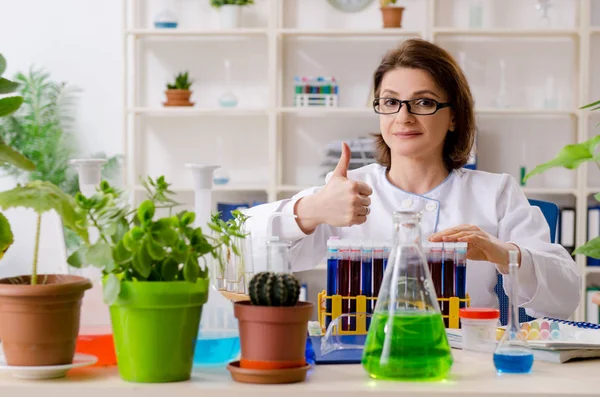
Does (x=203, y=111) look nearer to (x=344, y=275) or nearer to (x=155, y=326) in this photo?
(x=344, y=275)

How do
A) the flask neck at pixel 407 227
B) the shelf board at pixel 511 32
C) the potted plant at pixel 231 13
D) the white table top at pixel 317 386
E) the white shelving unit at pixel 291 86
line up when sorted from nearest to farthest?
the white table top at pixel 317 386
the flask neck at pixel 407 227
the shelf board at pixel 511 32
the potted plant at pixel 231 13
the white shelving unit at pixel 291 86

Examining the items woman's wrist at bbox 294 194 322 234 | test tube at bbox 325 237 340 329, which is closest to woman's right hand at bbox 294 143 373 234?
woman's wrist at bbox 294 194 322 234

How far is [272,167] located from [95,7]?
1277 millimetres

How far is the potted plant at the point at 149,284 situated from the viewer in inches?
38.7

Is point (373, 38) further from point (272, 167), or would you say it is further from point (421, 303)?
point (421, 303)

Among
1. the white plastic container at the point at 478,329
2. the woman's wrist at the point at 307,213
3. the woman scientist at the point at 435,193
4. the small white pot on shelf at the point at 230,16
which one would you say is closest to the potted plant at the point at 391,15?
the small white pot on shelf at the point at 230,16

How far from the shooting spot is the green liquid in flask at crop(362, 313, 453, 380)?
1.02m

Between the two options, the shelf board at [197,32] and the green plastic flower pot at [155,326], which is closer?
the green plastic flower pot at [155,326]

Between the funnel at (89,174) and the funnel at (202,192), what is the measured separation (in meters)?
0.15

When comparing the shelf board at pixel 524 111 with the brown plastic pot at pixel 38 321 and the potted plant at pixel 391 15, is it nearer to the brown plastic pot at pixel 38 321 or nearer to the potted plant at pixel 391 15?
the potted plant at pixel 391 15

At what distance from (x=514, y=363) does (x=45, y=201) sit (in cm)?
62

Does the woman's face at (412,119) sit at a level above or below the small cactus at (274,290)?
above

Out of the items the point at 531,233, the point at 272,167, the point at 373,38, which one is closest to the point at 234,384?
the point at 531,233

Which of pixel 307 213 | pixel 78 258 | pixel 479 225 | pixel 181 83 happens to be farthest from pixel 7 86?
pixel 181 83
